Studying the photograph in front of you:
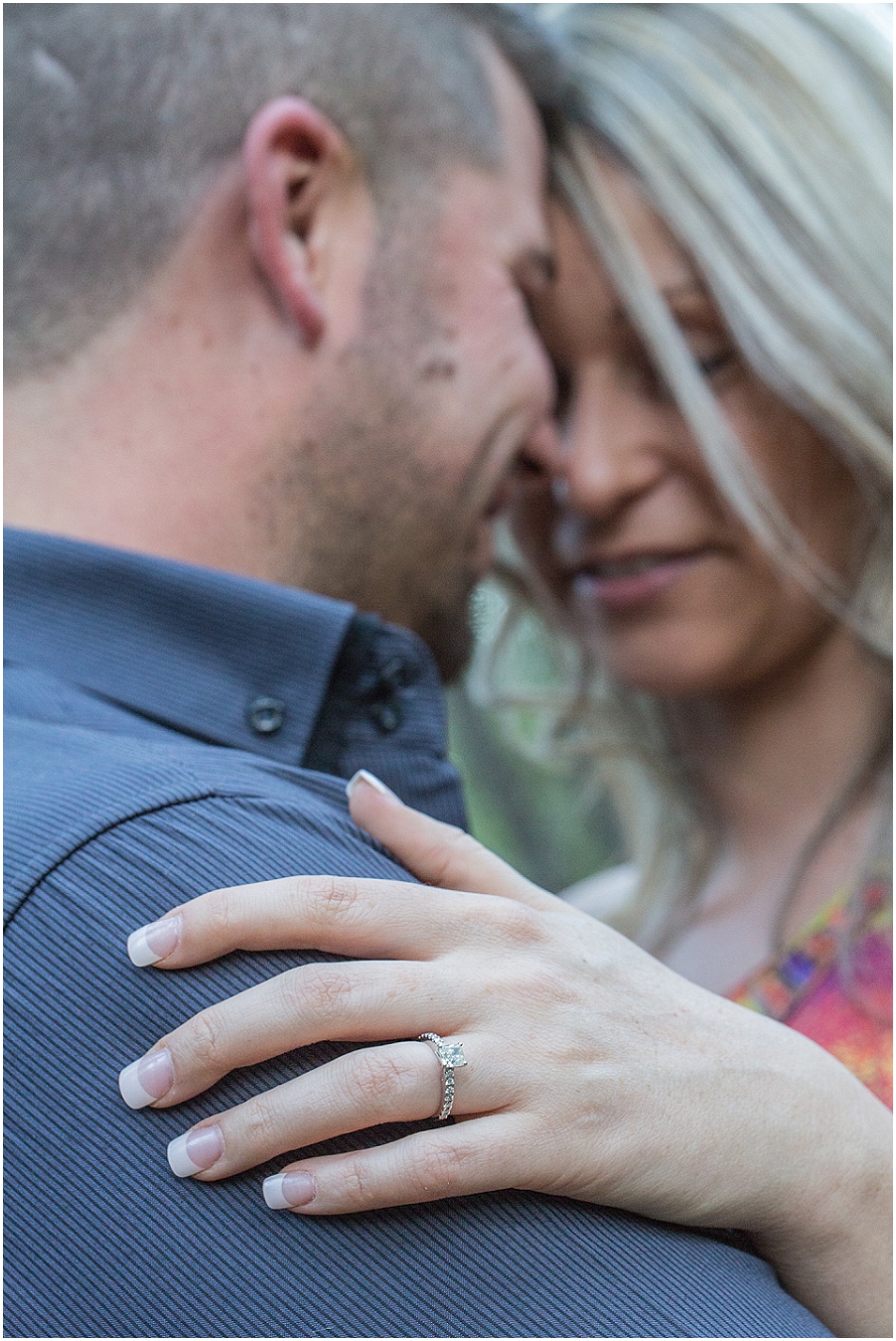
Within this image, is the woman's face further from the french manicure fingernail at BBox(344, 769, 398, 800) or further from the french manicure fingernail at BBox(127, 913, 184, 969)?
the french manicure fingernail at BBox(127, 913, 184, 969)

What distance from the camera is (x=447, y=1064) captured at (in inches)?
27.8

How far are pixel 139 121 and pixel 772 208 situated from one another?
3.03ft

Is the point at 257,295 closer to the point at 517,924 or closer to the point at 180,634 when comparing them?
the point at 180,634

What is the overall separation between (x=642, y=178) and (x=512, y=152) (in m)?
0.27

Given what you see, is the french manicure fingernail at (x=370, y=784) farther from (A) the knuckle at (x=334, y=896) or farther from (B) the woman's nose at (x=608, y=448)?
(B) the woman's nose at (x=608, y=448)

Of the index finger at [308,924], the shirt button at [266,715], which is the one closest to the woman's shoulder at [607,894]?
the shirt button at [266,715]

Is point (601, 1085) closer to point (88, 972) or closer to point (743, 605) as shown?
point (88, 972)

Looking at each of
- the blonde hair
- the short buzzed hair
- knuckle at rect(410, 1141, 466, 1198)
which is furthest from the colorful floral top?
the short buzzed hair

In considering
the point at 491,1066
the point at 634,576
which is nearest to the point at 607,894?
the point at 634,576

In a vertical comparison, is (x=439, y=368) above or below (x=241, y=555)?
above

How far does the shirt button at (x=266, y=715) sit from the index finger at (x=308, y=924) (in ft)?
1.15

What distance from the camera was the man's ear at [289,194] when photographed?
1.28 metres

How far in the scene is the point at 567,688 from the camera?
99.9 inches

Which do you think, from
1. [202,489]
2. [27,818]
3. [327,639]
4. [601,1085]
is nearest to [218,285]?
[202,489]
